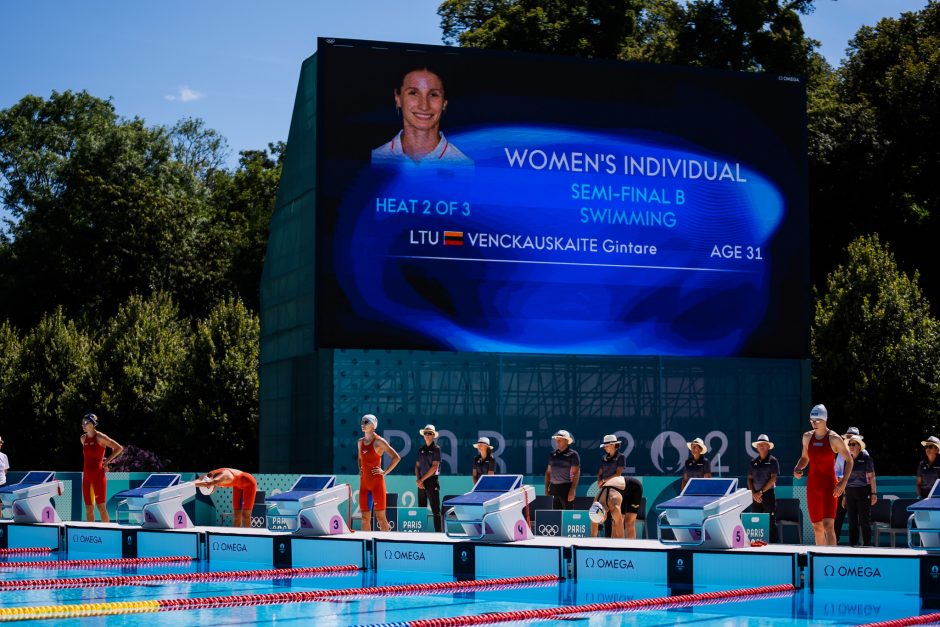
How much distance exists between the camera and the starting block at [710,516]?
43.2ft

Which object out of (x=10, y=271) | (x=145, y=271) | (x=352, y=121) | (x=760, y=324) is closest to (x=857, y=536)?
(x=760, y=324)

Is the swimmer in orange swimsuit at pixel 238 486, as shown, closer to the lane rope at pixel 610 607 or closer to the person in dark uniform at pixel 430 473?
the person in dark uniform at pixel 430 473

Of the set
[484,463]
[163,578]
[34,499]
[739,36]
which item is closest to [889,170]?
[739,36]

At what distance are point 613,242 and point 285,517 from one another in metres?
8.86

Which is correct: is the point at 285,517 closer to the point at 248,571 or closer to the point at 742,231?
the point at 248,571

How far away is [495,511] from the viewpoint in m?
14.2

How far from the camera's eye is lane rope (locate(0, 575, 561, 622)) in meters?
10.9

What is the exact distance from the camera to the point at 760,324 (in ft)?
76.4

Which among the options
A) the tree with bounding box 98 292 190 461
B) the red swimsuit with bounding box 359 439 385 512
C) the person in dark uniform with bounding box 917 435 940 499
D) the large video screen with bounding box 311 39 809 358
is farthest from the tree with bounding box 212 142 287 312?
the person in dark uniform with bounding box 917 435 940 499

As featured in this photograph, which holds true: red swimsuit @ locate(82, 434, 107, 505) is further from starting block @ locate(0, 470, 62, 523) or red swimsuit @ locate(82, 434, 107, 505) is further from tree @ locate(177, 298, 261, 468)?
tree @ locate(177, 298, 261, 468)

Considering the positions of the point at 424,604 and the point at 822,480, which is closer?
the point at 424,604

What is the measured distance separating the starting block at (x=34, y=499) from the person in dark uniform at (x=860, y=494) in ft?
32.7

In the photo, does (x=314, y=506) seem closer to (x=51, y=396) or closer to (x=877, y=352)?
(x=877, y=352)

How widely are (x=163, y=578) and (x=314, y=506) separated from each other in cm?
198
